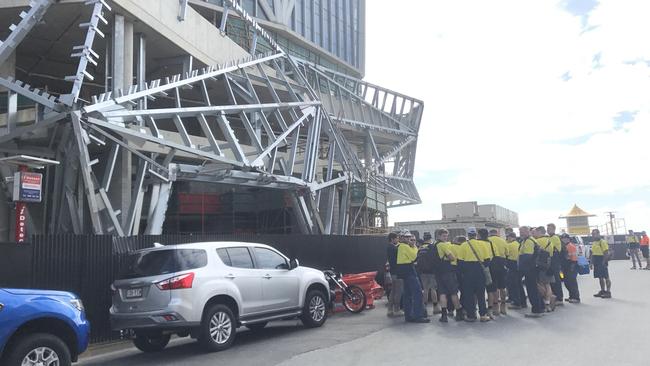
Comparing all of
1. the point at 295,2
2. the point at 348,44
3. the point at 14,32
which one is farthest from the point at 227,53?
the point at 348,44

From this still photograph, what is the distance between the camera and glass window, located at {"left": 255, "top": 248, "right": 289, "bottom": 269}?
975 cm

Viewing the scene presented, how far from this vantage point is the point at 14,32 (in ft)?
39.3

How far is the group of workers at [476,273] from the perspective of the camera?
1077 cm

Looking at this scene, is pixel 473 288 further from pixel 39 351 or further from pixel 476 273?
pixel 39 351

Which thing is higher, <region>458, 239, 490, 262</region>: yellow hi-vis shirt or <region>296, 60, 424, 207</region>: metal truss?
<region>296, 60, 424, 207</region>: metal truss

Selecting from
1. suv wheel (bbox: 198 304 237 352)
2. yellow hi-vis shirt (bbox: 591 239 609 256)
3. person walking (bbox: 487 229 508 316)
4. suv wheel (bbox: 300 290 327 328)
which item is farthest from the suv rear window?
yellow hi-vis shirt (bbox: 591 239 609 256)

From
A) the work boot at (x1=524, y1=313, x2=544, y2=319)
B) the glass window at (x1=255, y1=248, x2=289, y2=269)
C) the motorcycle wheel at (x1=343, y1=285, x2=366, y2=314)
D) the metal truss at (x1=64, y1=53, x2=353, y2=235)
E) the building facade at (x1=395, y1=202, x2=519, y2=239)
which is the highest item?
the metal truss at (x1=64, y1=53, x2=353, y2=235)

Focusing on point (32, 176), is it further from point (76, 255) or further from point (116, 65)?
point (116, 65)

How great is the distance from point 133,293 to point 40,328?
1930 mm

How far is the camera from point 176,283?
8086 mm

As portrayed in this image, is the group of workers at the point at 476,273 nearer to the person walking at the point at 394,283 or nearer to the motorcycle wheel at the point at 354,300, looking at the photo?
the person walking at the point at 394,283

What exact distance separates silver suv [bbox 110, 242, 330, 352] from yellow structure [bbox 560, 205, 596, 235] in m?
40.9

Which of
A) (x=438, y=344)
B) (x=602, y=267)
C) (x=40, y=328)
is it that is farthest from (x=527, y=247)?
(x=40, y=328)

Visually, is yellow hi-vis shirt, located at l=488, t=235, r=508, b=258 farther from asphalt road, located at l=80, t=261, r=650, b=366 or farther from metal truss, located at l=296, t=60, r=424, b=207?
metal truss, located at l=296, t=60, r=424, b=207
